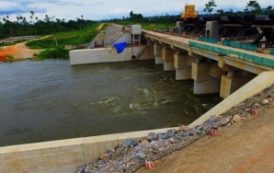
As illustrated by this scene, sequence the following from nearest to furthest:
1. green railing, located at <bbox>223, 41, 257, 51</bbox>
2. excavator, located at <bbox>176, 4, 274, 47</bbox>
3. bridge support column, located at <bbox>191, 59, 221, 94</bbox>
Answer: green railing, located at <bbox>223, 41, 257, 51</bbox>, excavator, located at <bbox>176, 4, 274, 47</bbox>, bridge support column, located at <bbox>191, 59, 221, 94</bbox>

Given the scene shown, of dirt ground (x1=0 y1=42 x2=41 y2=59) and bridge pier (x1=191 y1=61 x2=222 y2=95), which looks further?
dirt ground (x1=0 y1=42 x2=41 y2=59)

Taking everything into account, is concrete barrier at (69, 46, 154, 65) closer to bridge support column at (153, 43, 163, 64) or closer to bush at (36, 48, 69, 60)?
bridge support column at (153, 43, 163, 64)

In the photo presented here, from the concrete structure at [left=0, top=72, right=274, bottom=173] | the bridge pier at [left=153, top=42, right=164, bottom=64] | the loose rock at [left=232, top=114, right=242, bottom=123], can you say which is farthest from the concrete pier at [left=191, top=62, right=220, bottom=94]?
the bridge pier at [left=153, top=42, right=164, bottom=64]

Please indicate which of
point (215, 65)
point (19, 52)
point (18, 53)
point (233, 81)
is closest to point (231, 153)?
point (233, 81)

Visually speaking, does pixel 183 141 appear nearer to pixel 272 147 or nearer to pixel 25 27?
pixel 272 147

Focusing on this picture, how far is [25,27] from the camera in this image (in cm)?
13675

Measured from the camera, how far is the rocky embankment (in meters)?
13.6

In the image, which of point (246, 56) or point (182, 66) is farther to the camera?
point (182, 66)

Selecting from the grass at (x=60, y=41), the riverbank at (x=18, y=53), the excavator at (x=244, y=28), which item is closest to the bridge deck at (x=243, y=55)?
the excavator at (x=244, y=28)

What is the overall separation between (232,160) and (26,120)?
75.3 feet

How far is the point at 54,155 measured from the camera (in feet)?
53.4

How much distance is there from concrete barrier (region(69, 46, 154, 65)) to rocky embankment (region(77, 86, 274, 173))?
4735 centimetres

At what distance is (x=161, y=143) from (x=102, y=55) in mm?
50221

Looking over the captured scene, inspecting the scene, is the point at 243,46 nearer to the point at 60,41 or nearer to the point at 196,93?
the point at 196,93
